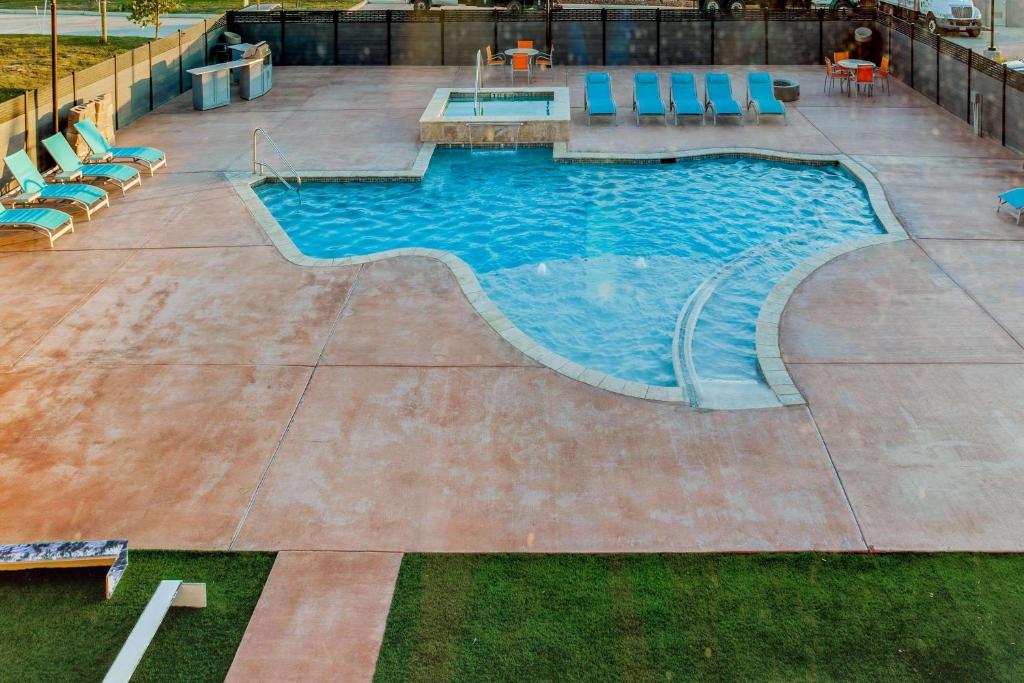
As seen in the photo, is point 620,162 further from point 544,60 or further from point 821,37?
point 821,37

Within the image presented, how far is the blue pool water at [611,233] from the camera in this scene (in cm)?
1252

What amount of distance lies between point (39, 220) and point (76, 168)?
9.31 feet

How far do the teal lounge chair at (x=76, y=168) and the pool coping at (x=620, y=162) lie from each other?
176 centimetres

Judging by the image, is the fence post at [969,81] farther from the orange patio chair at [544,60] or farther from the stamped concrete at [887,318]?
the orange patio chair at [544,60]

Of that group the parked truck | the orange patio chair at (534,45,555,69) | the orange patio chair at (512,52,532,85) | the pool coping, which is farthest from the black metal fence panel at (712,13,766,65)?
the pool coping

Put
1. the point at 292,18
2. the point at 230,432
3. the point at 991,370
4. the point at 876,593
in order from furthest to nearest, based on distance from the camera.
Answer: the point at 292,18, the point at 991,370, the point at 230,432, the point at 876,593

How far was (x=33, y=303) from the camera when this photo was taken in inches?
485

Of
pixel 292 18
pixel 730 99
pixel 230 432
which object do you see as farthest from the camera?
pixel 292 18

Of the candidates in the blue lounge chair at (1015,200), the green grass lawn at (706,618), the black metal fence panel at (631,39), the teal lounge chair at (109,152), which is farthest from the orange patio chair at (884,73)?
the green grass lawn at (706,618)

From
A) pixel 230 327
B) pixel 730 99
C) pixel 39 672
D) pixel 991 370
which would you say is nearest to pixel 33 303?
pixel 230 327

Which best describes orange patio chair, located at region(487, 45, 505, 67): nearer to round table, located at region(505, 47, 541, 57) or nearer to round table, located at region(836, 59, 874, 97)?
round table, located at region(505, 47, 541, 57)

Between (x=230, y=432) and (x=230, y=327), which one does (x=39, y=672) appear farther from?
(x=230, y=327)

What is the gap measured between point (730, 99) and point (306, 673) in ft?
61.4

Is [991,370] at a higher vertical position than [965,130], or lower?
lower
